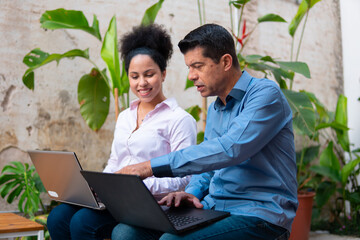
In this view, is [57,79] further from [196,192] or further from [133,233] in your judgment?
[133,233]

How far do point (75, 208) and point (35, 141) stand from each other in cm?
138

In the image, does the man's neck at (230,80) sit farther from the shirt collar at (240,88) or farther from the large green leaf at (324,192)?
the large green leaf at (324,192)

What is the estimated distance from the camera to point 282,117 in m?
1.33

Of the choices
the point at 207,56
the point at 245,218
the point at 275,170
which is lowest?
the point at 245,218

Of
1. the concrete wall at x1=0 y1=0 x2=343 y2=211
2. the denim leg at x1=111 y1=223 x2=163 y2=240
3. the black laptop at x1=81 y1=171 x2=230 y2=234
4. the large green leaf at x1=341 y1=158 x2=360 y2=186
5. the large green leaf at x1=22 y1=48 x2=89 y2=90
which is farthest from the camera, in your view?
the large green leaf at x1=341 y1=158 x2=360 y2=186

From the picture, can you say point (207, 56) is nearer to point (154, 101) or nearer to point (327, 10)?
point (154, 101)

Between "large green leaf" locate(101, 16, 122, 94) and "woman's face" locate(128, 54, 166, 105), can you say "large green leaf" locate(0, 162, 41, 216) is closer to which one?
"large green leaf" locate(101, 16, 122, 94)

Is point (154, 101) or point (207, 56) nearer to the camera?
point (207, 56)

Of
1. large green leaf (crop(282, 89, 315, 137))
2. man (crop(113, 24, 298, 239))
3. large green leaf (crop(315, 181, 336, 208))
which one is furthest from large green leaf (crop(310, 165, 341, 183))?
man (crop(113, 24, 298, 239))

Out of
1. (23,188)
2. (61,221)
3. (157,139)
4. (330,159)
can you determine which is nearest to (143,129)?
(157,139)

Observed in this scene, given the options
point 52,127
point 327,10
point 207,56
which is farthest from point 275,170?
point 327,10

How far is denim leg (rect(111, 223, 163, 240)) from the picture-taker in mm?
1365

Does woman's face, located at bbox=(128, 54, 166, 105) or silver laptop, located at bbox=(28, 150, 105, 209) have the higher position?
woman's face, located at bbox=(128, 54, 166, 105)

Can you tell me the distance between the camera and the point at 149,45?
2023 mm
